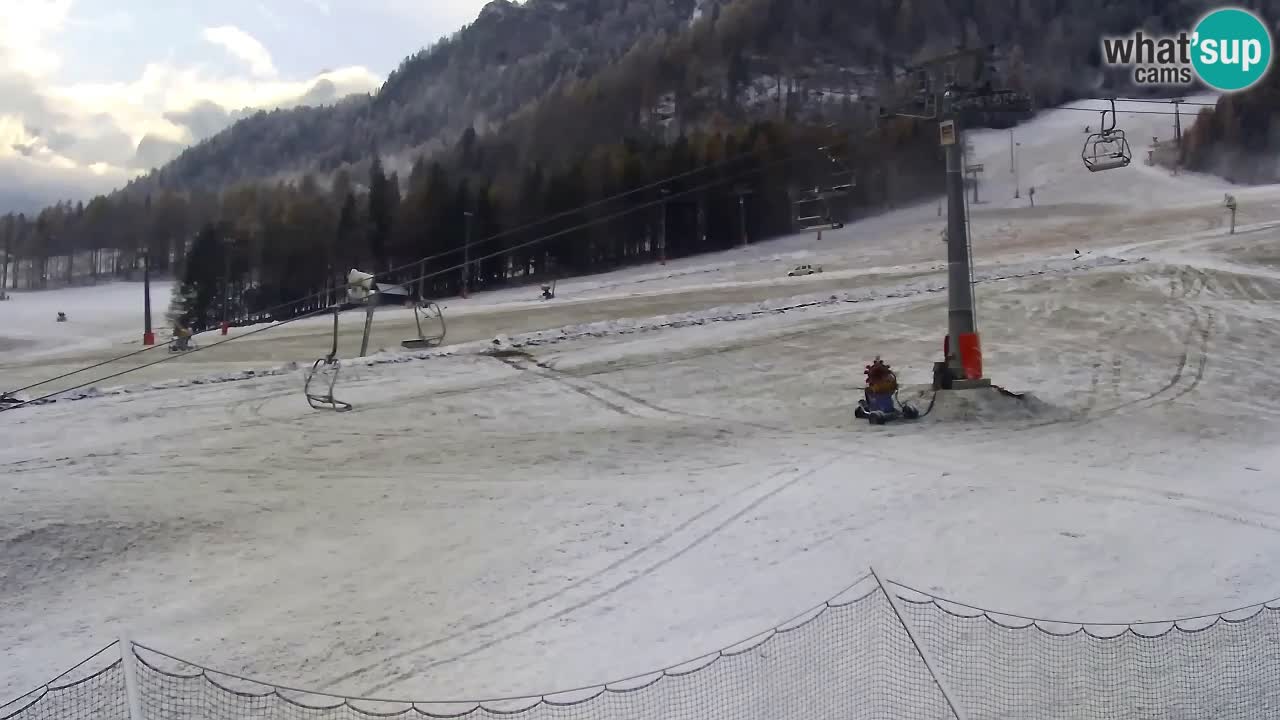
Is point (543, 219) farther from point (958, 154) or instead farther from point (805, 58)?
point (805, 58)

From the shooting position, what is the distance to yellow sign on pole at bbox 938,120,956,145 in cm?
1745

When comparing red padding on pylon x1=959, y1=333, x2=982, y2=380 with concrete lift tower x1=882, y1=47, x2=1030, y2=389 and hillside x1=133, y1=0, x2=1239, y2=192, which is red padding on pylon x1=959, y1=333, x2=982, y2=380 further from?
hillside x1=133, y1=0, x2=1239, y2=192

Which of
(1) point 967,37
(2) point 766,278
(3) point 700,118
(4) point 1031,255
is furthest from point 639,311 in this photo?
(1) point 967,37

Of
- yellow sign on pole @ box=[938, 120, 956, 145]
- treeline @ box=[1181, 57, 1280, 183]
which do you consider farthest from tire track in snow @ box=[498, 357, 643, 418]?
treeline @ box=[1181, 57, 1280, 183]

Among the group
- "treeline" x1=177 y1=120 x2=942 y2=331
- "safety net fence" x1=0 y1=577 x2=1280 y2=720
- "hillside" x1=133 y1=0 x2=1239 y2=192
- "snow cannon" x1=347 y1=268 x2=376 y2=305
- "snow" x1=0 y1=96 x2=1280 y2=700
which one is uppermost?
"hillside" x1=133 y1=0 x2=1239 y2=192

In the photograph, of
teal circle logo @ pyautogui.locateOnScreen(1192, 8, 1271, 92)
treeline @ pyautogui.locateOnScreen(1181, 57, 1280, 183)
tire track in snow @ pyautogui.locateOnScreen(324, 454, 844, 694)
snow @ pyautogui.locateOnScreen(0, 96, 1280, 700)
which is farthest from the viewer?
treeline @ pyautogui.locateOnScreen(1181, 57, 1280, 183)

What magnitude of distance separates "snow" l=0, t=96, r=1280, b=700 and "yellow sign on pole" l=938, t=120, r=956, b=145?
15.9 ft

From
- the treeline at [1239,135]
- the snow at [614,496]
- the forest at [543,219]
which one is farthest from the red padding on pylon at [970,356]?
the treeline at [1239,135]

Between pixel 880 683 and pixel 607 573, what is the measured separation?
3789 millimetres

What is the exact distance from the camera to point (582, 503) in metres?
12.4

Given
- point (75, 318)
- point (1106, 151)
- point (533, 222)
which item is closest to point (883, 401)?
point (1106, 151)

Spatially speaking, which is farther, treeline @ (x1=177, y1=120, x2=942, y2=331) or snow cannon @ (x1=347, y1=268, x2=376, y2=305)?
treeline @ (x1=177, y1=120, x2=942, y2=331)

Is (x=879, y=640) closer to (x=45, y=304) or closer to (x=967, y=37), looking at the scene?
(x=45, y=304)

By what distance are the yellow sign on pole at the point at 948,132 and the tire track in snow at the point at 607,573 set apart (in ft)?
24.4
